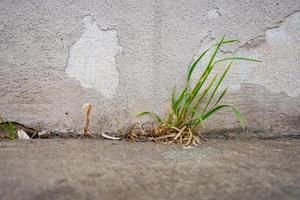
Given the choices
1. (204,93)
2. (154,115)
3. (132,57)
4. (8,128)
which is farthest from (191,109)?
(8,128)

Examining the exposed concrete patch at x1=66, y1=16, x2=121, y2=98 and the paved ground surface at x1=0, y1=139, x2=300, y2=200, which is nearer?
the paved ground surface at x1=0, y1=139, x2=300, y2=200

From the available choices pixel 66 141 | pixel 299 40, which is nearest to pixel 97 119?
pixel 66 141

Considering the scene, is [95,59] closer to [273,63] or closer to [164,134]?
[164,134]

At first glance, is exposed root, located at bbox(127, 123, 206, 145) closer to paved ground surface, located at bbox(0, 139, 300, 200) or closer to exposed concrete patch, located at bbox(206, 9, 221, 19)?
paved ground surface, located at bbox(0, 139, 300, 200)

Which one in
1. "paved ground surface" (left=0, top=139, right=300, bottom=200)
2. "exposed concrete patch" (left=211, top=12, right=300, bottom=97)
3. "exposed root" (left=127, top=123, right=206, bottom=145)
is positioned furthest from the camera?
"exposed concrete patch" (left=211, top=12, right=300, bottom=97)

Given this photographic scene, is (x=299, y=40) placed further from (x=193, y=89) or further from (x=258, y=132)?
(x=193, y=89)

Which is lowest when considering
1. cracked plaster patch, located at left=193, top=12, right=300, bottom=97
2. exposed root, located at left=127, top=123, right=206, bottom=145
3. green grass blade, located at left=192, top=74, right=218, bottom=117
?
exposed root, located at left=127, top=123, right=206, bottom=145

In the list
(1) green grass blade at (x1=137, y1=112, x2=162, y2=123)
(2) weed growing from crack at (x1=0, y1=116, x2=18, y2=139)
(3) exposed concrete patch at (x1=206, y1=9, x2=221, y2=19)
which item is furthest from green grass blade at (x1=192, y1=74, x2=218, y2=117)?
(2) weed growing from crack at (x1=0, y1=116, x2=18, y2=139)
